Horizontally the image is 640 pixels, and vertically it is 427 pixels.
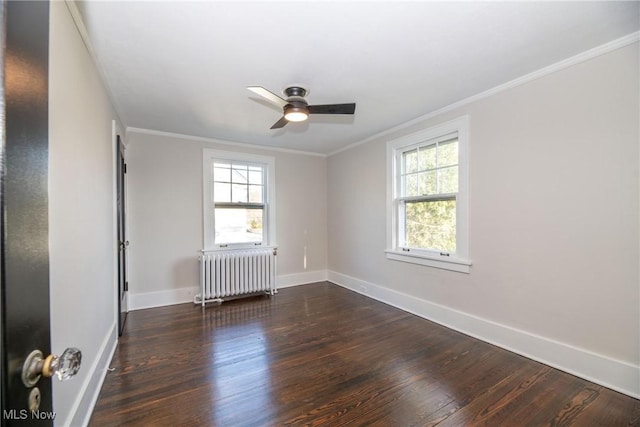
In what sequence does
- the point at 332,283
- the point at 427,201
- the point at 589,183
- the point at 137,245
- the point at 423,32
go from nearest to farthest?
the point at 423,32 < the point at 589,183 < the point at 427,201 < the point at 137,245 < the point at 332,283

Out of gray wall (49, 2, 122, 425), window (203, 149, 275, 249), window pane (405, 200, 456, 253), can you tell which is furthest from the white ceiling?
window (203, 149, 275, 249)

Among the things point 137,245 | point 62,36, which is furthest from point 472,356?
point 137,245

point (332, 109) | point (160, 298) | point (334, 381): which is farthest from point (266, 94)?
point (160, 298)

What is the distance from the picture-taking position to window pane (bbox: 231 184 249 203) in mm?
4539

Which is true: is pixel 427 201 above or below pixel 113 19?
below

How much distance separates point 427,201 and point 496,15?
6.82 ft

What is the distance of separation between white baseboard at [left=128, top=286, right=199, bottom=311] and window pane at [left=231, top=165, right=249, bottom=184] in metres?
1.77

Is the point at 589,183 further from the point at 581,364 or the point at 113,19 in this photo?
the point at 113,19

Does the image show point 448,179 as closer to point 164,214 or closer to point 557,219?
point 557,219

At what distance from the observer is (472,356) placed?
2518 millimetres

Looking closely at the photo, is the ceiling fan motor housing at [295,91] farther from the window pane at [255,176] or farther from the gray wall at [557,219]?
the window pane at [255,176]

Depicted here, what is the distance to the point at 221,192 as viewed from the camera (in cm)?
444

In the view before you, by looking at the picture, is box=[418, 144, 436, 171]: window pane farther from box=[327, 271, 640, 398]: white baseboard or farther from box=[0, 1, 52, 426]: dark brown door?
box=[0, 1, 52, 426]: dark brown door

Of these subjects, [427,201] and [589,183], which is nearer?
[589,183]
